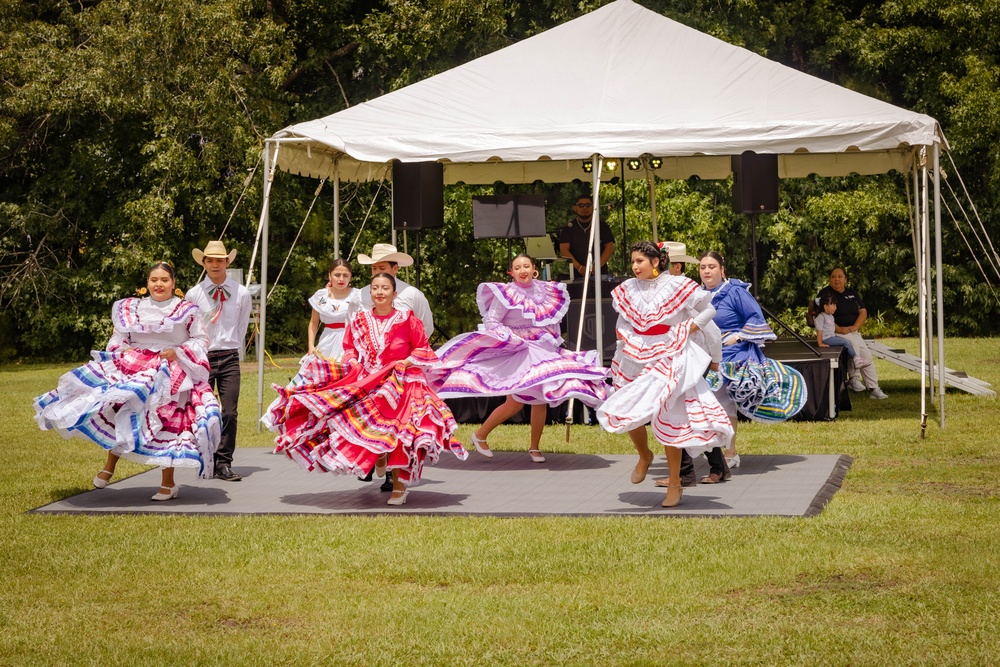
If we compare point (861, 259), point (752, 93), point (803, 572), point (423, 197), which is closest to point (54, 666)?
point (803, 572)

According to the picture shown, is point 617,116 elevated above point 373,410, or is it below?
above

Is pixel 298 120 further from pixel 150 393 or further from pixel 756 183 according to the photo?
pixel 150 393

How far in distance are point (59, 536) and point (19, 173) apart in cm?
1936

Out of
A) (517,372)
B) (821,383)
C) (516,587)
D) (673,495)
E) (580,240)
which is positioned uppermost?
(580,240)

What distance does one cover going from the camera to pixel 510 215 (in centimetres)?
1363

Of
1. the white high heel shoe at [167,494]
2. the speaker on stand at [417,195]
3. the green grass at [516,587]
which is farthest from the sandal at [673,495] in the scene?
the speaker on stand at [417,195]

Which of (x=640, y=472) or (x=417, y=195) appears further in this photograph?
(x=417, y=195)

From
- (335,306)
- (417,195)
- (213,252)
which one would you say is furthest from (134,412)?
(417,195)

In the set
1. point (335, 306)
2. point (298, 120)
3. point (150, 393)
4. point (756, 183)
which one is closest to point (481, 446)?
point (335, 306)

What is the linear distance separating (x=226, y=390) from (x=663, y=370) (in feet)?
11.0

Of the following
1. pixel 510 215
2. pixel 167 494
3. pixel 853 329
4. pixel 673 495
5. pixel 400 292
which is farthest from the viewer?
pixel 853 329

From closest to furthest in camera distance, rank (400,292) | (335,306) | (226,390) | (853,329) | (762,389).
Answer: (762,389) < (226,390) < (400,292) < (335,306) < (853,329)

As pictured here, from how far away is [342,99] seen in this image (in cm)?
2583

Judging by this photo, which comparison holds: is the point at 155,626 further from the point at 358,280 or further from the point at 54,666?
the point at 358,280
